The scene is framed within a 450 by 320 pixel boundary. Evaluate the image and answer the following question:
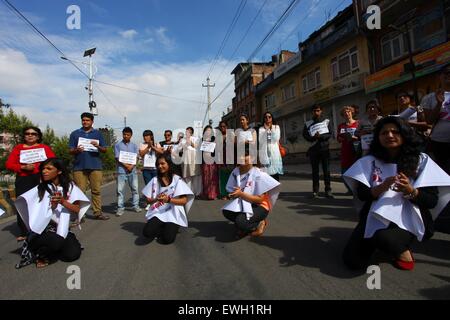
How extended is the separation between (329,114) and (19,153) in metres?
19.1

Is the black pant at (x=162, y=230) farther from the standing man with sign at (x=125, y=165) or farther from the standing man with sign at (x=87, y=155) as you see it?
the standing man with sign at (x=125, y=165)

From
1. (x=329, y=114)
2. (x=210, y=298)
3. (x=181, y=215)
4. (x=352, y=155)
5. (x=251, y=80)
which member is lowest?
(x=210, y=298)

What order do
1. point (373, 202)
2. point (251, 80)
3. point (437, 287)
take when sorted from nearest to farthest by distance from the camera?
point (437, 287) < point (373, 202) < point (251, 80)

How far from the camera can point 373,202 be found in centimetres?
302

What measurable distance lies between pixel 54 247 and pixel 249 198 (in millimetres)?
2281

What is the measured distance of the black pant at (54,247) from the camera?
11.4 feet

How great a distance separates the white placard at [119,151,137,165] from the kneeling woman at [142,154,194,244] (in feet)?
7.25

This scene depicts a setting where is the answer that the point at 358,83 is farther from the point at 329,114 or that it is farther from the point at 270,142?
the point at 270,142

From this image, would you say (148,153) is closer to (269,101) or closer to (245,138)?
(245,138)

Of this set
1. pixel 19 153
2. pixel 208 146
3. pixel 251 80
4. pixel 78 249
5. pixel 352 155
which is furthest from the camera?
pixel 251 80

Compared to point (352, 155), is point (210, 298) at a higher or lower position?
lower

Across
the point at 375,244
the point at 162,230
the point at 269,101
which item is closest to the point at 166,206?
the point at 162,230

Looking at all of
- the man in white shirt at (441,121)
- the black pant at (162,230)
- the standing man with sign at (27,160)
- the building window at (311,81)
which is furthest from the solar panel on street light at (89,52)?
the man in white shirt at (441,121)

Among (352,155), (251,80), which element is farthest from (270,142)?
(251,80)
